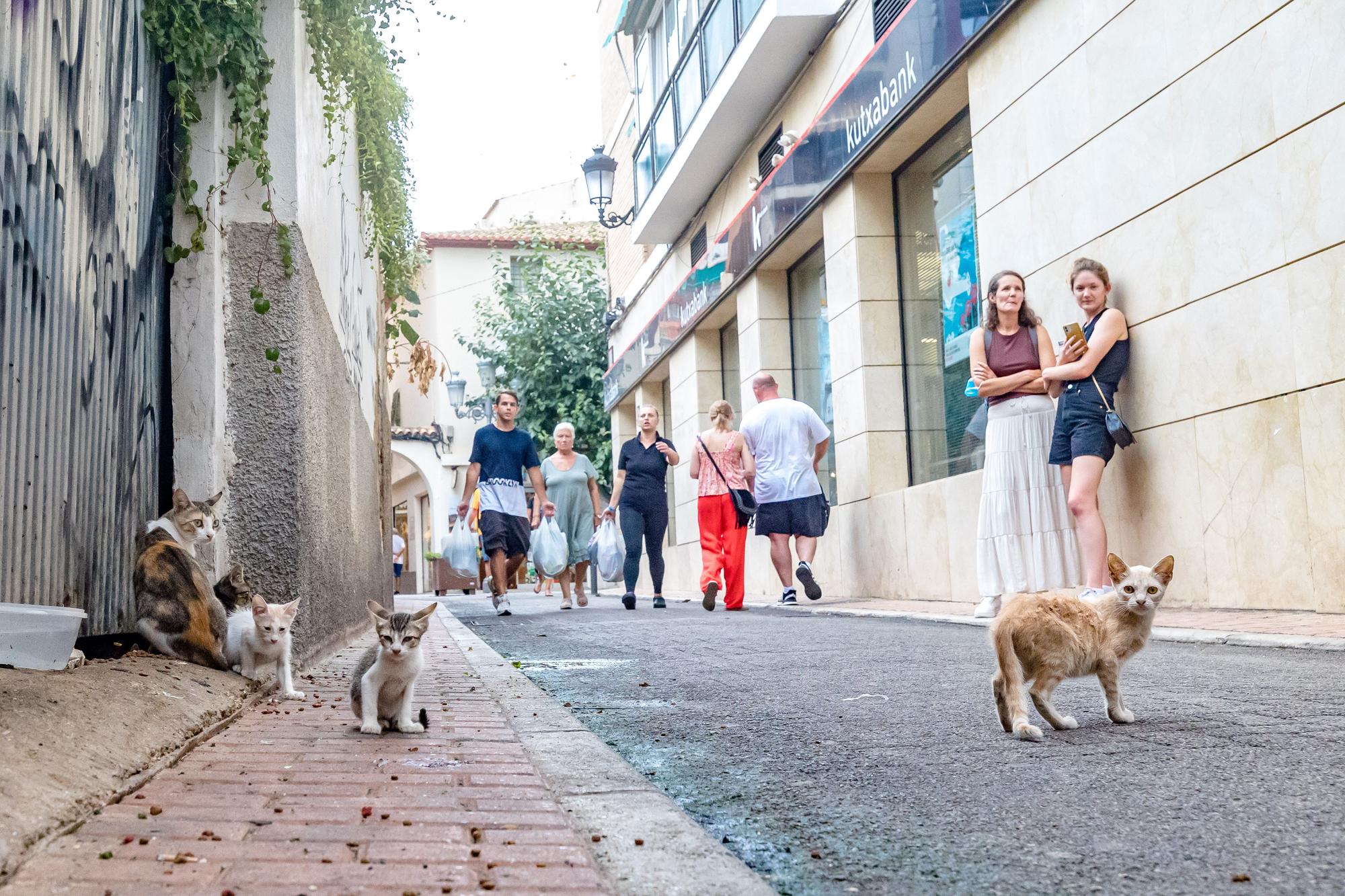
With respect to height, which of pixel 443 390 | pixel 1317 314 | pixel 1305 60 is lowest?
pixel 1317 314

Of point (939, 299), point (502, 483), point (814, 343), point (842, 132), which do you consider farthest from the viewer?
point (814, 343)

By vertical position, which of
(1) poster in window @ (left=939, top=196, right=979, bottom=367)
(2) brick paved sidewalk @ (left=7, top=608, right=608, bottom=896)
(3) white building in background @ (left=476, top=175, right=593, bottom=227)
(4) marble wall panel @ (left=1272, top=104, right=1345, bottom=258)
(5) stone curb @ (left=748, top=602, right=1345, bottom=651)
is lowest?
(2) brick paved sidewalk @ (left=7, top=608, right=608, bottom=896)

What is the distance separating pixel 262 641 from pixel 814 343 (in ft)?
39.2

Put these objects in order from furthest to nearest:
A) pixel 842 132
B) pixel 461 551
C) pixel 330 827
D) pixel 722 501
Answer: pixel 461 551 → pixel 842 132 → pixel 722 501 → pixel 330 827

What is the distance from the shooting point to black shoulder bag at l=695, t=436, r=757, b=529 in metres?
12.3

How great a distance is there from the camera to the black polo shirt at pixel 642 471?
13.3m

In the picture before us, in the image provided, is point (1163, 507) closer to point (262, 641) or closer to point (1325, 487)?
point (1325, 487)

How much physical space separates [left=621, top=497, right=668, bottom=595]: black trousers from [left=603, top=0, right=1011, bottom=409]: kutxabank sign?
13.1ft

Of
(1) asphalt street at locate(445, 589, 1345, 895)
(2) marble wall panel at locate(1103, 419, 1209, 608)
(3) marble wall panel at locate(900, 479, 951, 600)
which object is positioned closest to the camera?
(1) asphalt street at locate(445, 589, 1345, 895)

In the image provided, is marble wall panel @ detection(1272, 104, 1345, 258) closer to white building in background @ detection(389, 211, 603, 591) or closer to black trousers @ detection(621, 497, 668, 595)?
black trousers @ detection(621, 497, 668, 595)

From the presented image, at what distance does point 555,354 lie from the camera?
32312 mm

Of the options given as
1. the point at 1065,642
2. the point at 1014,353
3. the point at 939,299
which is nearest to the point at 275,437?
the point at 1065,642

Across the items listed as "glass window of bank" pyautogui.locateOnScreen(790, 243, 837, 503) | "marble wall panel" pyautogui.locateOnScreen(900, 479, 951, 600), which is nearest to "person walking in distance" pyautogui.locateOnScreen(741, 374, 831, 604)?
"marble wall panel" pyautogui.locateOnScreen(900, 479, 951, 600)

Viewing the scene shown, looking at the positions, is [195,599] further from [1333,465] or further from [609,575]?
[609,575]
